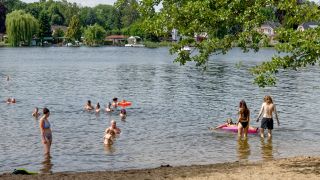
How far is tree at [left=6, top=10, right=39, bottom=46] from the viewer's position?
476ft

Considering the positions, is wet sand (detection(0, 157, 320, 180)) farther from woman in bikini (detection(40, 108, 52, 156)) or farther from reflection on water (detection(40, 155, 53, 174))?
woman in bikini (detection(40, 108, 52, 156))

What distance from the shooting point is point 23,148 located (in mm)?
23766

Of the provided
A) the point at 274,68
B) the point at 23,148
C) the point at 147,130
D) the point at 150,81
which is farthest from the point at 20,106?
the point at 274,68

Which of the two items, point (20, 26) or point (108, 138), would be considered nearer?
point (108, 138)

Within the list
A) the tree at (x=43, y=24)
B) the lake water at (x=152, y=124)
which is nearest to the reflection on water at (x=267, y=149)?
the lake water at (x=152, y=124)

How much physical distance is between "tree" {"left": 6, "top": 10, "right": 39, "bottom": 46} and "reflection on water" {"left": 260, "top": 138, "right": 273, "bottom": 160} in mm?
126818

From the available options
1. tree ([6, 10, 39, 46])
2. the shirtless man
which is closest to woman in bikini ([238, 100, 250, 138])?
the shirtless man

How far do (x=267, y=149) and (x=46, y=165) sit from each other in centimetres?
897

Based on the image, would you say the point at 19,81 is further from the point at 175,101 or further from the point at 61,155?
the point at 61,155

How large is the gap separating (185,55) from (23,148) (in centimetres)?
1014

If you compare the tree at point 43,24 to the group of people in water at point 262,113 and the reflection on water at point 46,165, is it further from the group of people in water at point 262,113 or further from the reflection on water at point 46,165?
the reflection on water at point 46,165

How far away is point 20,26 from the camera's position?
490ft

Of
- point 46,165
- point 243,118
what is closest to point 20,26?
point 243,118

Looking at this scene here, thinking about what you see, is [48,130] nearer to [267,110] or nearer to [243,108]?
[243,108]
